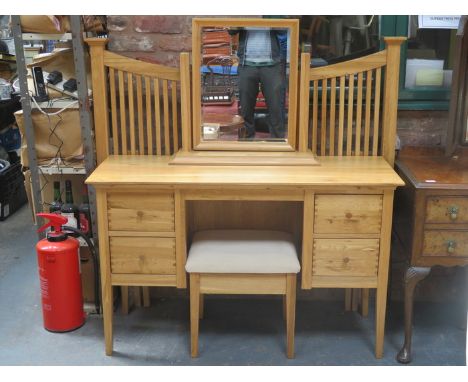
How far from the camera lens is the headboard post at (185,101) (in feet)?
7.44

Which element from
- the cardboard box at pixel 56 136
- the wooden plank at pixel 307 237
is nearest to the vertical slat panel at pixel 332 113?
the wooden plank at pixel 307 237

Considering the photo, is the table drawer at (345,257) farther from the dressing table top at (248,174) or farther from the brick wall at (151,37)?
the brick wall at (151,37)

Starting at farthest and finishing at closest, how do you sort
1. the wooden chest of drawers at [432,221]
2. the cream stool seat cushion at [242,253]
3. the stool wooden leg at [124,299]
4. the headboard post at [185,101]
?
the stool wooden leg at [124,299], the headboard post at [185,101], the cream stool seat cushion at [242,253], the wooden chest of drawers at [432,221]

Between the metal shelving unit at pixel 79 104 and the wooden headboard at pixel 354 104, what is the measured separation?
0.89m

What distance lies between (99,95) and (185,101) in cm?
→ 38

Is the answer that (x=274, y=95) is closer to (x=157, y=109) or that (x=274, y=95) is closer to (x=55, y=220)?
(x=157, y=109)

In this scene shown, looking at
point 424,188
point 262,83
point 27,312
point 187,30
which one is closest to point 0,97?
point 27,312

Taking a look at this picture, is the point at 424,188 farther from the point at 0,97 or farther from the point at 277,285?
the point at 0,97

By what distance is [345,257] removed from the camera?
2.17 m

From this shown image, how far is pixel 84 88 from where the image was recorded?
235 centimetres

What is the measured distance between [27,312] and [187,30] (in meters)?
→ 1.51

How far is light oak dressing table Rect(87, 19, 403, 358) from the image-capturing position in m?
2.11

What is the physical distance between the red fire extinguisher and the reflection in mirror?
739mm

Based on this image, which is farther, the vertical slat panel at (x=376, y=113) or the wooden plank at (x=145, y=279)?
the vertical slat panel at (x=376, y=113)
